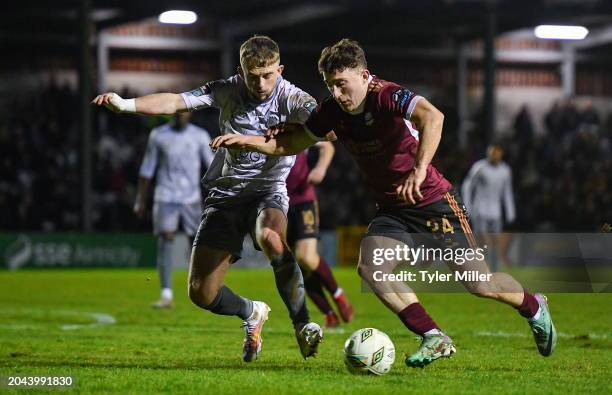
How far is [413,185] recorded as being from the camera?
19.7 ft

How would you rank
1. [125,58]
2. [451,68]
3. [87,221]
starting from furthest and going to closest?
1. [451,68]
2. [125,58]
3. [87,221]

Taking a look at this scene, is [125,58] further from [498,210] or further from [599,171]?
[498,210]

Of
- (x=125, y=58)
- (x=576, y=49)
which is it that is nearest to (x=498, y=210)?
(x=125, y=58)

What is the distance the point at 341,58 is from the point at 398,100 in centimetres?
40

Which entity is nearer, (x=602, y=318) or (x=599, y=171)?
(x=602, y=318)

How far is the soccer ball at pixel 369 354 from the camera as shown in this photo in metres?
6.19

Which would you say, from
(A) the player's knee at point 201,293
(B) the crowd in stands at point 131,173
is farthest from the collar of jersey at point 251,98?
(B) the crowd in stands at point 131,173

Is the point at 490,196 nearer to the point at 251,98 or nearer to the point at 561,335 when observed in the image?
the point at 561,335

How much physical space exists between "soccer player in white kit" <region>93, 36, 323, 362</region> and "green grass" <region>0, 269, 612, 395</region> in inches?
15.1

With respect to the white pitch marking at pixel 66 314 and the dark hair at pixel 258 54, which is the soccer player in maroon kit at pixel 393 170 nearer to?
the dark hair at pixel 258 54

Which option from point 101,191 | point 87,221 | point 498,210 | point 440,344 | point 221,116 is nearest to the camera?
point 440,344

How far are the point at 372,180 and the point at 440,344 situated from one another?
41.4 inches

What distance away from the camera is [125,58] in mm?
31203

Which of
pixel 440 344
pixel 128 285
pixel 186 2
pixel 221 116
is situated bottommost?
pixel 128 285
